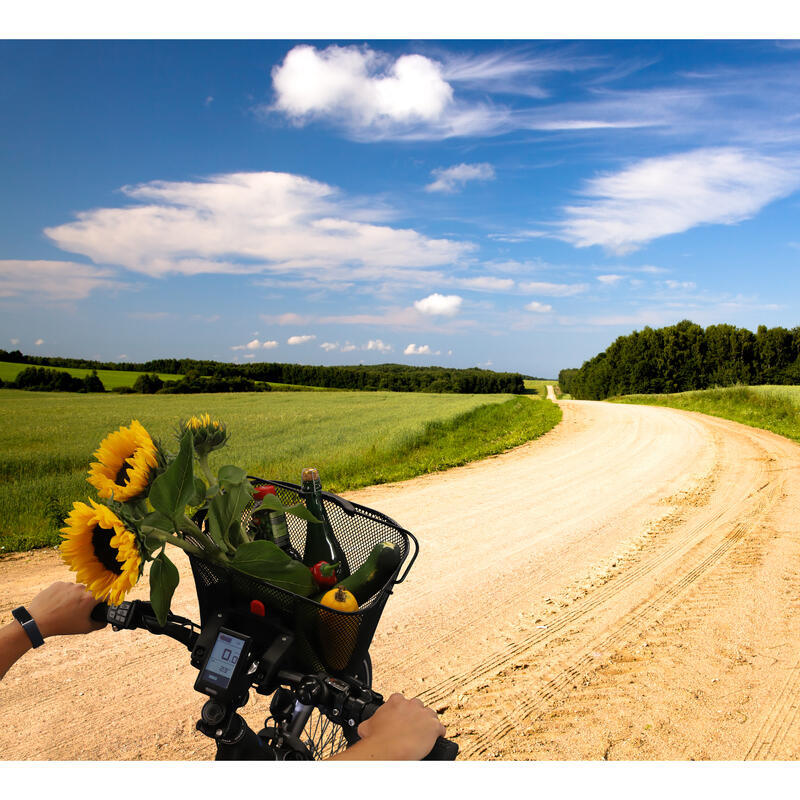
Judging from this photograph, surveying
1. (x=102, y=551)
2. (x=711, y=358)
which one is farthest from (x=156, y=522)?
(x=711, y=358)

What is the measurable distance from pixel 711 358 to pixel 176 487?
61.7m

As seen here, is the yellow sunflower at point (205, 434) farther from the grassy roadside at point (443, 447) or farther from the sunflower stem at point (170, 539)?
the grassy roadside at point (443, 447)

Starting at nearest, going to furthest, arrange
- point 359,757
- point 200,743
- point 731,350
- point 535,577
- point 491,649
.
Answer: point 359,757
point 200,743
point 491,649
point 535,577
point 731,350

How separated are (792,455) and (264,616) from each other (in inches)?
506

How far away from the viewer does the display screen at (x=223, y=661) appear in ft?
4.07

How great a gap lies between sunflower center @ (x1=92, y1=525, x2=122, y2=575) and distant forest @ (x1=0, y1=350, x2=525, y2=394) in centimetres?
4895

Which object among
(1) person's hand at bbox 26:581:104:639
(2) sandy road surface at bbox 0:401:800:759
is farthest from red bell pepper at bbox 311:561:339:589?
(2) sandy road surface at bbox 0:401:800:759

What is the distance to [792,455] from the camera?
11312 millimetres

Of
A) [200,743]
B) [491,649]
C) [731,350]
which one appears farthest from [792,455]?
[731,350]

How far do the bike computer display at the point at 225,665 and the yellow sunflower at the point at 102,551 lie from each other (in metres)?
0.24

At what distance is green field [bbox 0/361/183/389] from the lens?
39.8 m

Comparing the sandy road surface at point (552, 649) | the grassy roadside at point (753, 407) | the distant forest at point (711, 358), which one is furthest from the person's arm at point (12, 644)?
the distant forest at point (711, 358)

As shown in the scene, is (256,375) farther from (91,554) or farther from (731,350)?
(91,554)

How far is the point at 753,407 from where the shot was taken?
73.2 ft
